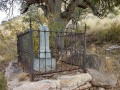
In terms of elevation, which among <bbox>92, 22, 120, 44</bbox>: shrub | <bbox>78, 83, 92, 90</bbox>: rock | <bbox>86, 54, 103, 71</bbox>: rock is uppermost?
<bbox>92, 22, 120, 44</bbox>: shrub

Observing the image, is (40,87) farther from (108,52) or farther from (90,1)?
(90,1)

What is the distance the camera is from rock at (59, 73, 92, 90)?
4.05 metres

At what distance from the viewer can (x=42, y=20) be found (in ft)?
20.4

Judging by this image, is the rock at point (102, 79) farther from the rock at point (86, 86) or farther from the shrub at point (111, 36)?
the shrub at point (111, 36)

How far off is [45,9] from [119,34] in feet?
12.1

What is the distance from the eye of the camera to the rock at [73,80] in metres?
4.05

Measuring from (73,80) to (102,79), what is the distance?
0.90 metres

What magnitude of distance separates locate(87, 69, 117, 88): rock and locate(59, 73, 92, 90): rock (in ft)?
0.76

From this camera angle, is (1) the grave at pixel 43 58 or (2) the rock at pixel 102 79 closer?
(1) the grave at pixel 43 58

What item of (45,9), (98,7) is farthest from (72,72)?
(98,7)

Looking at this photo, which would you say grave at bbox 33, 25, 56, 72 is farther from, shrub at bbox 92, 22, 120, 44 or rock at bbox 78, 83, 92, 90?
shrub at bbox 92, 22, 120, 44

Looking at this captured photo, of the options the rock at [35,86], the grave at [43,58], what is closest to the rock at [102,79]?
the grave at [43,58]

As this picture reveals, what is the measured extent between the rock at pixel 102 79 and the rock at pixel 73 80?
0.23 meters

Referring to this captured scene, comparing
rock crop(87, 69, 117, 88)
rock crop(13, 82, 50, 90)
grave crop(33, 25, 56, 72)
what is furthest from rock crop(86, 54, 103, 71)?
rock crop(13, 82, 50, 90)
